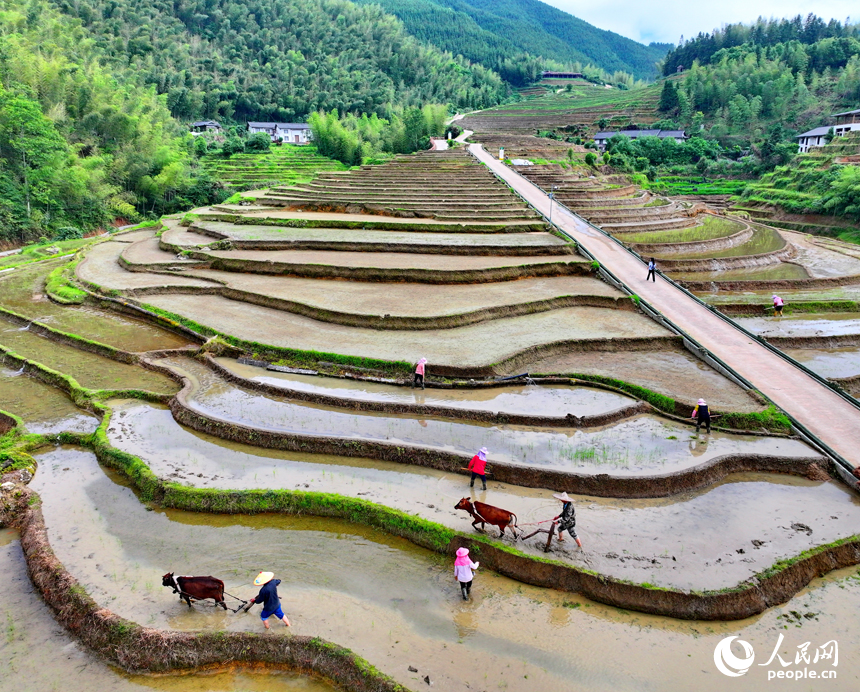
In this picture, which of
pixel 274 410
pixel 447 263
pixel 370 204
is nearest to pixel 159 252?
pixel 370 204

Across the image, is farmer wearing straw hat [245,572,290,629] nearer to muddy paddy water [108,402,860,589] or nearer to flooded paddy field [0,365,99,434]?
muddy paddy water [108,402,860,589]

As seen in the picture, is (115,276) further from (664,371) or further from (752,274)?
(752,274)

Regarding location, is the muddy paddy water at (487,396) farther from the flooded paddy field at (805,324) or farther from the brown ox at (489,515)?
the flooded paddy field at (805,324)

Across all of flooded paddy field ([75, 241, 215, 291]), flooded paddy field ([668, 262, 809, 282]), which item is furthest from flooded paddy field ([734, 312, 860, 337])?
flooded paddy field ([75, 241, 215, 291])

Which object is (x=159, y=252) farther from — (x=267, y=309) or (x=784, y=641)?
(x=784, y=641)

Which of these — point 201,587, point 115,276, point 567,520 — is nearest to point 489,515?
point 567,520
